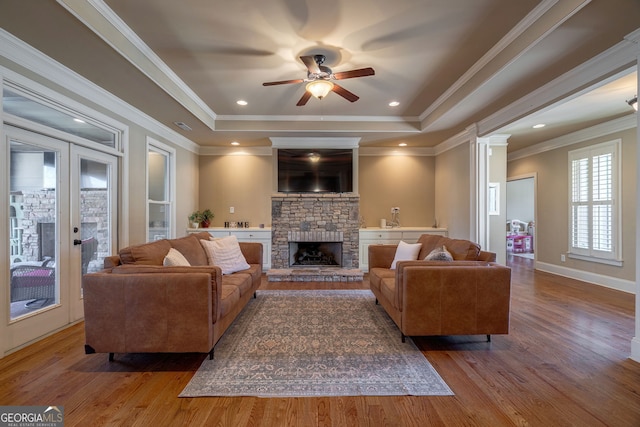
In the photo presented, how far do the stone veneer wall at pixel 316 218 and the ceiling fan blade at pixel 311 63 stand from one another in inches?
118

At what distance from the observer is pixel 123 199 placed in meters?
3.75

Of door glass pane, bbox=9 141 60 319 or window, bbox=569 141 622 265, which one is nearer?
door glass pane, bbox=9 141 60 319

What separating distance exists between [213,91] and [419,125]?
3319 millimetres

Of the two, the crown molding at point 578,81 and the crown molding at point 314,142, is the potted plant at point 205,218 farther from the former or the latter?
the crown molding at point 578,81

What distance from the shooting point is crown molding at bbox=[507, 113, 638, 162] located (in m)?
4.38

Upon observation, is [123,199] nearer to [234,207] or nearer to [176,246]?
[176,246]

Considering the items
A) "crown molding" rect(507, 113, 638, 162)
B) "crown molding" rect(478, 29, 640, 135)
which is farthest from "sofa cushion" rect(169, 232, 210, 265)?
"crown molding" rect(507, 113, 638, 162)

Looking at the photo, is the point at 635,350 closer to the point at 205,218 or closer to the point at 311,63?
the point at 311,63

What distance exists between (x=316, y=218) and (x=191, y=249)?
276cm

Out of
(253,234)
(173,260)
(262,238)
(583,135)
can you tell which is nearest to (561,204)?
(583,135)

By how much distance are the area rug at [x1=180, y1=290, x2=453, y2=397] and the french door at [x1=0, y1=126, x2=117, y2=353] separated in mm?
1768

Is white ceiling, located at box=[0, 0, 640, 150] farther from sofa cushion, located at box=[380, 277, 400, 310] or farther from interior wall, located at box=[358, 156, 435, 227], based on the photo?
sofa cushion, located at box=[380, 277, 400, 310]

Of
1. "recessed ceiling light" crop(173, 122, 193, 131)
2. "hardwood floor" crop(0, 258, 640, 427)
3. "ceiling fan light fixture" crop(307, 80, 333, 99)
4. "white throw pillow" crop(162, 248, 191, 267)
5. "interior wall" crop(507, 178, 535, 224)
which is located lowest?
"hardwood floor" crop(0, 258, 640, 427)

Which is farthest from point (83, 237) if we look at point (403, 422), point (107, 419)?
point (403, 422)
